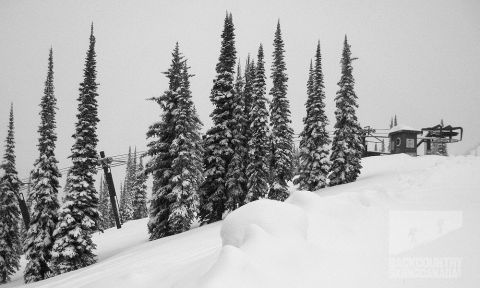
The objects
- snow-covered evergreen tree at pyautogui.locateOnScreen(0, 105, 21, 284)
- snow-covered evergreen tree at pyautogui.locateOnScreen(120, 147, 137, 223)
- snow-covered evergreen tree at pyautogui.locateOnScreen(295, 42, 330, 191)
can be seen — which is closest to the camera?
snow-covered evergreen tree at pyautogui.locateOnScreen(295, 42, 330, 191)

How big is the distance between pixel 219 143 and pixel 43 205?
16.7m

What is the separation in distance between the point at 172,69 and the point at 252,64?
11.4m

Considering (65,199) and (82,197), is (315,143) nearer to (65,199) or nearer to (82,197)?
(82,197)

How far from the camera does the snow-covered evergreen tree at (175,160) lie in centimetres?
2289

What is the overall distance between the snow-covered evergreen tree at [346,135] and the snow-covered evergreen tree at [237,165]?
9.32 metres

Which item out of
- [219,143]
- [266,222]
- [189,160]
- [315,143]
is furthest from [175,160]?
[266,222]

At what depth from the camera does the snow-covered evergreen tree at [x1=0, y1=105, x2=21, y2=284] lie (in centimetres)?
3194

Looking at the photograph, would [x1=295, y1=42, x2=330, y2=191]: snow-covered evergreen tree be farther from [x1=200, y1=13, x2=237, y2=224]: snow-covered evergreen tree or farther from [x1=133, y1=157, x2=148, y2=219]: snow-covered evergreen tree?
[x1=133, y1=157, x2=148, y2=219]: snow-covered evergreen tree

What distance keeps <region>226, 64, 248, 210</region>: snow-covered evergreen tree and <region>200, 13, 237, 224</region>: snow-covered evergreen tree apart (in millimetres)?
371

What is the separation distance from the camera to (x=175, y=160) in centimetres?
2330

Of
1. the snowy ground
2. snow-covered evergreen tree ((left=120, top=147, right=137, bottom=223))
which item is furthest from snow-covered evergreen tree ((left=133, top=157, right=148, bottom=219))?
the snowy ground

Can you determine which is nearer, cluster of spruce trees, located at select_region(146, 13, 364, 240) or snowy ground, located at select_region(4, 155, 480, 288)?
snowy ground, located at select_region(4, 155, 480, 288)

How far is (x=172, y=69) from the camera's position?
25.9m

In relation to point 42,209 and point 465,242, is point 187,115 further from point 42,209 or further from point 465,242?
point 465,242
